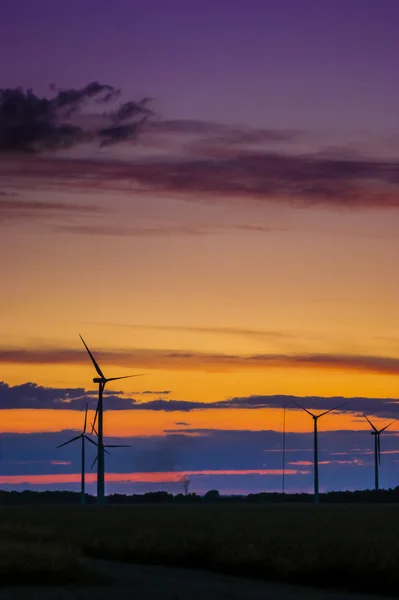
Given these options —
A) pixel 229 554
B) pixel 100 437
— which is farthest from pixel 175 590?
pixel 100 437

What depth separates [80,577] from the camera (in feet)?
156

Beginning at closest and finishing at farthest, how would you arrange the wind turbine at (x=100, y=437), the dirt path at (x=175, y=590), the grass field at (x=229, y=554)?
the dirt path at (x=175, y=590) → the grass field at (x=229, y=554) → the wind turbine at (x=100, y=437)

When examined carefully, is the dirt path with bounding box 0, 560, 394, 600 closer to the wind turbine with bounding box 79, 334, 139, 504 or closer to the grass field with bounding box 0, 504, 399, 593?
the grass field with bounding box 0, 504, 399, 593

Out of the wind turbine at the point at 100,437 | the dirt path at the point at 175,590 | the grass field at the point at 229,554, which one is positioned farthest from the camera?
the wind turbine at the point at 100,437

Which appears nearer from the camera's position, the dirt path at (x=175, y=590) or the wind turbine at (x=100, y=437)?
the dirt path at (x=175, y=590)

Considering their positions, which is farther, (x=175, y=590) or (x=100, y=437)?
(x=100, y=437)

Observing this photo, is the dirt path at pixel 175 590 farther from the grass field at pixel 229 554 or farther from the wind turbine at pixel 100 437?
the wind turbine at pixel 100 437

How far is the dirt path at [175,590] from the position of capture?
43.1 meters

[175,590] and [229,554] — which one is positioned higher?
[229,554]

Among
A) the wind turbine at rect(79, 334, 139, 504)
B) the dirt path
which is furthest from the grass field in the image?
the wind turbine at rect(79, 334, 139, 504)

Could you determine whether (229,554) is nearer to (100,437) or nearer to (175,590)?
(175,590)

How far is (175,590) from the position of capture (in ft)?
152

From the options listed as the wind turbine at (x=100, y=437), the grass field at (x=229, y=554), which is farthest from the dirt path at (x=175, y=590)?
the wind turbine at (x=100, y=437)

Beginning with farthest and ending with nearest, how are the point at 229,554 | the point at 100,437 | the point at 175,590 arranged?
the point at 100,437
the point at 229,554
the point at 175,590
